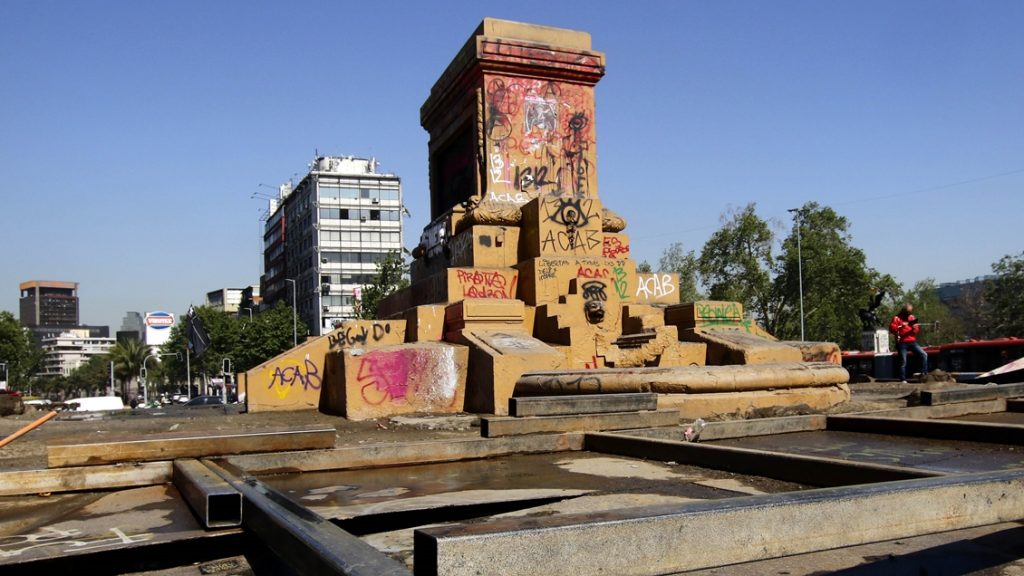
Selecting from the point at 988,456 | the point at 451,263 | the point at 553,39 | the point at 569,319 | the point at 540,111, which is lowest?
the point at 988,456

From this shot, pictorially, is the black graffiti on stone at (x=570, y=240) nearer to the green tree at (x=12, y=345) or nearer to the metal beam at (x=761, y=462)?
the metal beam at (x=761, y=462)

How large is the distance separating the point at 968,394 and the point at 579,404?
478 centimetres

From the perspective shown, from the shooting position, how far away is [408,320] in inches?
552

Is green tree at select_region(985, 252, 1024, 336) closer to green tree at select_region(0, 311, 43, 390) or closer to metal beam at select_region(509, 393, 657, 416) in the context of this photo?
metal beam at select_region(509, 393, 657, 416)

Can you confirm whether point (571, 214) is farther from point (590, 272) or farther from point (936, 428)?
point (936, 428)

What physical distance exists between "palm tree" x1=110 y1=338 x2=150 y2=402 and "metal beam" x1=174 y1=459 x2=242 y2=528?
270ft

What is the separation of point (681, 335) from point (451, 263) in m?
4.77

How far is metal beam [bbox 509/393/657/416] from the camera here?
289 inches

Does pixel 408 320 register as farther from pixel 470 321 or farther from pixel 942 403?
pixel 942 403

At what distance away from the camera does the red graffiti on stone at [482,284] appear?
14430 millimetres

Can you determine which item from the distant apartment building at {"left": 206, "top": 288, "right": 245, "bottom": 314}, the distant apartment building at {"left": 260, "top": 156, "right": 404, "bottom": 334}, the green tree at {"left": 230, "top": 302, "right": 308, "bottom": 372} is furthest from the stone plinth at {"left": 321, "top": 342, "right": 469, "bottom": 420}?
the distant apartment building at {"left": 206, "top": 288, "right": 245, "bottom": 314}

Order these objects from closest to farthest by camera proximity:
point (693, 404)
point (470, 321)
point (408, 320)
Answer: point (693, 404)
point (470, 321)
point (408, 320)

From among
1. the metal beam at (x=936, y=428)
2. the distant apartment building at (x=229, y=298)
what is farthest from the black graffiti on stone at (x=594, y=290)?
the distant apartment building at (x=229, y=298)

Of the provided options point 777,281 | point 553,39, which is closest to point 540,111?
point 553,39
